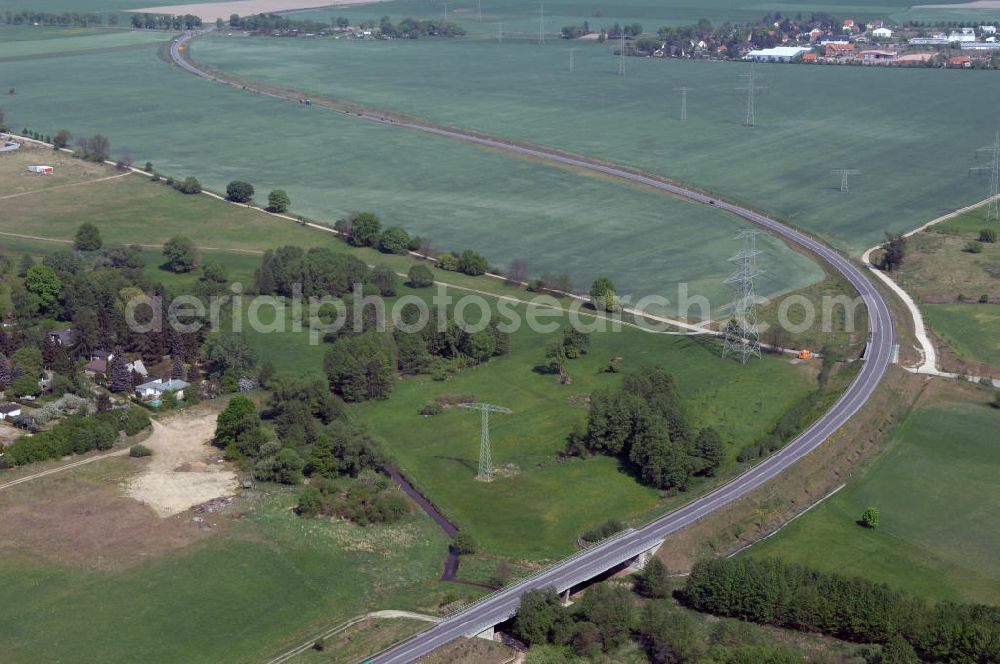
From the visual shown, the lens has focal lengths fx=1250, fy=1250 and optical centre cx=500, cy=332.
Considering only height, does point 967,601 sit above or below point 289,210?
below

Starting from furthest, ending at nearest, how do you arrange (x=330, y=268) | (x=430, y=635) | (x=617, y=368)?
(x=330, y=268), (x=617, y=368), (x=430, y=635)

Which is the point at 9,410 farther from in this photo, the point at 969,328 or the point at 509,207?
the point at 969,328

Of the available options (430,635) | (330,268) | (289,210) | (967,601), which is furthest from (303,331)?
(967,601)

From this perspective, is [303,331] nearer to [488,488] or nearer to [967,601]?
[488,488]

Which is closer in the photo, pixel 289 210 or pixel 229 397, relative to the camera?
pixel 229 397

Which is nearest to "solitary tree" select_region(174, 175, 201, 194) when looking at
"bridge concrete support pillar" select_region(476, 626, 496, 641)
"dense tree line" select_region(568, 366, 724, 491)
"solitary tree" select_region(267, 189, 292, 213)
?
"solitary tree" select_region(267, 189, 292, 213)

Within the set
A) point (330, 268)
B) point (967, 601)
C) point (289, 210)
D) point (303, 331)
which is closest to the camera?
point (967, 601)

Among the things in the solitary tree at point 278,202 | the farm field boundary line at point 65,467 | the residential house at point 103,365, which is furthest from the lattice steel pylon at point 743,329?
the solitary tree at point 278,202
